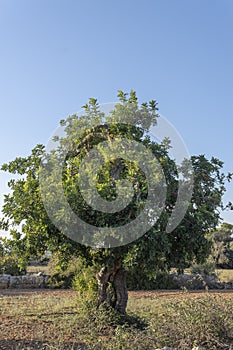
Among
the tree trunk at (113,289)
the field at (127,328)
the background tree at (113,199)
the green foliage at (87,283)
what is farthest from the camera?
the green foliage at (87,283)

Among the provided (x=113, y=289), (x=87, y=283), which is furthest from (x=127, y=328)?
(x=87, y=283)

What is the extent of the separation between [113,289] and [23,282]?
10.6 meters

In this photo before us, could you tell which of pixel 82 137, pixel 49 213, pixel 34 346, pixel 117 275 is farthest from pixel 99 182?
pixel 34 346

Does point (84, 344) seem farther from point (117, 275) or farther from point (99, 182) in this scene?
point (99, 182)

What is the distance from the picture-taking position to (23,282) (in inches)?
709

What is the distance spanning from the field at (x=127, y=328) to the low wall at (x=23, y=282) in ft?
26.9

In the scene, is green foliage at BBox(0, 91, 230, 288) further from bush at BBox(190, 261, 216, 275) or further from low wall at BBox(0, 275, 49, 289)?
bush at BBox(190, 261, 216, 275)

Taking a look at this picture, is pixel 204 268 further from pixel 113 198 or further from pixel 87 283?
pixel 113 198

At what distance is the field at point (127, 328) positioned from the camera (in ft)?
20.3

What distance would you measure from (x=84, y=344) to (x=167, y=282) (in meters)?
11.5

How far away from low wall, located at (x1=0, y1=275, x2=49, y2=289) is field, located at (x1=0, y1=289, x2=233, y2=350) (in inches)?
323

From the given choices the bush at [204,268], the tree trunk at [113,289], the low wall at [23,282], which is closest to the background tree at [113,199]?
the tree trunk at [113,289]

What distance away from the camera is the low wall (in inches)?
702

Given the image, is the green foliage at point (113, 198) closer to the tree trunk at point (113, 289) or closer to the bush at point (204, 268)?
the tree trunk at point (113, 289)
